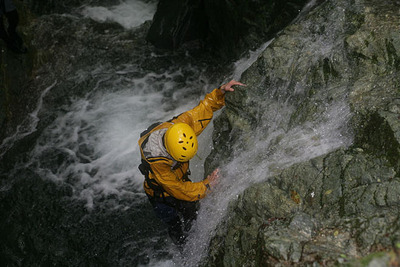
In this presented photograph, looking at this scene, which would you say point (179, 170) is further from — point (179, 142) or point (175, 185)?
point (179, 142)

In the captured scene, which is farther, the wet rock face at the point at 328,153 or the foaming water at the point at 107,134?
the foaming water at the point at 107,134

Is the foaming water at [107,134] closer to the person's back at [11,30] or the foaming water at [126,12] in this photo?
the foaming water at [126,12]

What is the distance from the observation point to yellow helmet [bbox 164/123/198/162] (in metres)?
4.58

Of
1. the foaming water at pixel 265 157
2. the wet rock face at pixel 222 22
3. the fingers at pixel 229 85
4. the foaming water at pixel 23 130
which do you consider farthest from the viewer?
Result: the foaming water at pixel 23 130

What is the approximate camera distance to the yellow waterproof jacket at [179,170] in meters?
4.81

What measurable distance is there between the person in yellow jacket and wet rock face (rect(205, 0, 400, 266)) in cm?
49

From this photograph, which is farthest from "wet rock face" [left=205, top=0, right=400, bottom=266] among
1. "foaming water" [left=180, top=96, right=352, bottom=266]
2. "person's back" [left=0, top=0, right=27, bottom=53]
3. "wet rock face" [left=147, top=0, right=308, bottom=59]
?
"person's back" [left=0, top=0, right=27, bottom=53]

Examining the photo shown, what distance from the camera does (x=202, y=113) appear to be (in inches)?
217

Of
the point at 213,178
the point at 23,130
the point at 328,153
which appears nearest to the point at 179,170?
the point at 213,178

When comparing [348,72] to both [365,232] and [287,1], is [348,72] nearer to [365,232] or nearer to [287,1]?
[365,232]

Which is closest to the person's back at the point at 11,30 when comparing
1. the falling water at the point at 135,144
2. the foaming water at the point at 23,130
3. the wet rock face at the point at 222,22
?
the falling water at the point at 135,144

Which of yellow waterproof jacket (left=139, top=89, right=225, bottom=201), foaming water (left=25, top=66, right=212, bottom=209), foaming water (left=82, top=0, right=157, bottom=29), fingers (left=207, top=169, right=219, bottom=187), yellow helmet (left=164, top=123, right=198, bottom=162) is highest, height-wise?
foaming water (left=82, top=0, right=157, bottom=29)

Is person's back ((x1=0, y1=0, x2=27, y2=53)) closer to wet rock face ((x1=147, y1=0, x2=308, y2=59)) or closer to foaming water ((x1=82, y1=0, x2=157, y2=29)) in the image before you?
foaming water ((x1=82, y1=0, x2=157, y2=29))

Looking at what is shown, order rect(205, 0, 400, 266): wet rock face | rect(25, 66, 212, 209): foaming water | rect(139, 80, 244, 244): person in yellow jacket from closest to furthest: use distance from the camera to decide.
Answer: rect(205, 0, 400, 266): wet rock face
rect(139, 80, 244, 244): person in yellow jacket
rect(25, 66, 212, 209): foaming water
